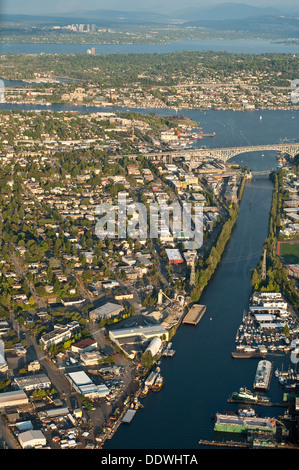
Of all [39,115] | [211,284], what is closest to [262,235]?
[211,284]

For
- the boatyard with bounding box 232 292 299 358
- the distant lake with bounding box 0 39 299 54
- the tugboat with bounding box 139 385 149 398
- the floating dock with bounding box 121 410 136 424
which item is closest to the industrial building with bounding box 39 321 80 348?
the tugboat with bounding box 139 385 149 398

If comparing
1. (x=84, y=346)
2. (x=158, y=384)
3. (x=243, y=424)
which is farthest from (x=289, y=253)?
(x=243, y=424)

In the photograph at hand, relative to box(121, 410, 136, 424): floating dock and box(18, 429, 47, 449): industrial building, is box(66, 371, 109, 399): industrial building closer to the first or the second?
box(121, 410, 136, 424): floating dock

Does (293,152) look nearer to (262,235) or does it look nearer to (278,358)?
(262,235)

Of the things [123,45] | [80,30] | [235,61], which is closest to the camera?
[235,61]

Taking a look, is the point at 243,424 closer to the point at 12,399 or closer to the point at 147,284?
the point at 12,399

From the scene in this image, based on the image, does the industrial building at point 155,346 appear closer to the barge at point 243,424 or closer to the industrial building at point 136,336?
the industrial building at point 136,336
